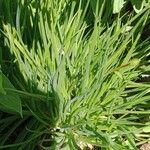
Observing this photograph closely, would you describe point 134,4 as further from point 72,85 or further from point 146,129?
point 146,129

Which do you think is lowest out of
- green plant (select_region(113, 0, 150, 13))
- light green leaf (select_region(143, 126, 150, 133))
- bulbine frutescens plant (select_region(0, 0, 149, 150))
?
light green leaf (select_region(143, 126, 150, 133))

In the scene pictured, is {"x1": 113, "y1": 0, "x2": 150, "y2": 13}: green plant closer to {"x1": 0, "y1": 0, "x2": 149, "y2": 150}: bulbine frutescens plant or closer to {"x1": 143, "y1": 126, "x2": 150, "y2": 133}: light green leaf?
{"x1": 0, "y1": 0, "x2": 149, "y2": 150}: bulbine frutescens plant

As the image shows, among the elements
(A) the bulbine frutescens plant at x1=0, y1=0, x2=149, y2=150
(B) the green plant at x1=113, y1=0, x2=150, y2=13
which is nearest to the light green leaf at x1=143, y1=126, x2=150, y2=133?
(A) the bulbine frutescens plant at x1=0, y1=0, x2=149, y2=150

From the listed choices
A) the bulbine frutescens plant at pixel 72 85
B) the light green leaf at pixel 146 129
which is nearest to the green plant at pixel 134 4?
the bulbine frutescens plant at pixel 72 85

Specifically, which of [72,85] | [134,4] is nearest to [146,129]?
[72,85]

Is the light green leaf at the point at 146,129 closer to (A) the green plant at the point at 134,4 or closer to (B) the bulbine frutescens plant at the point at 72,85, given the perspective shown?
(B) the bulbine frutescens plant at the point at 72,85

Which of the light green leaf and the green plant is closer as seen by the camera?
the green plant

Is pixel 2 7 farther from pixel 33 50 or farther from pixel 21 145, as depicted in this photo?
pixel 21 145

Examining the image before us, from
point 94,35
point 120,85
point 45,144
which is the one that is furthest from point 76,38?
point 45,144
